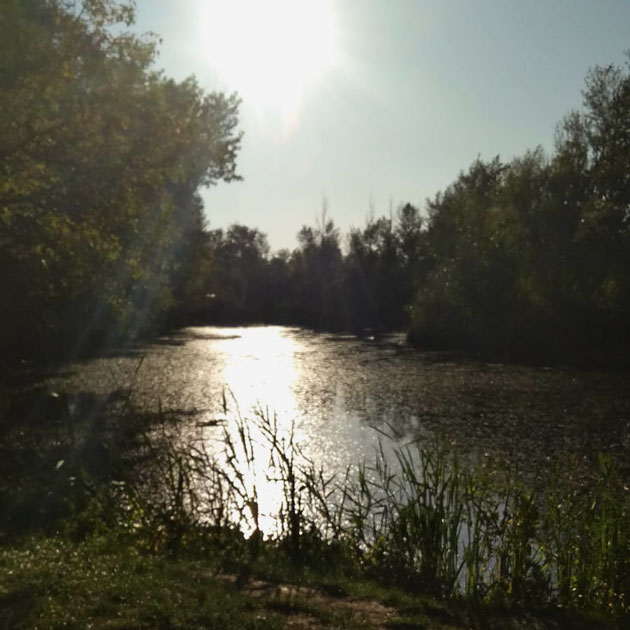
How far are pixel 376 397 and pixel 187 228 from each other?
17.5m

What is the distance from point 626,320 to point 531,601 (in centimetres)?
3110

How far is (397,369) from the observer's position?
99.5ft

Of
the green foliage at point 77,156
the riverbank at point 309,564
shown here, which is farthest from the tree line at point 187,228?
the riverbank at point 309,564

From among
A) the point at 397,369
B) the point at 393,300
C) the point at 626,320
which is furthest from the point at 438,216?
the point at 397,369

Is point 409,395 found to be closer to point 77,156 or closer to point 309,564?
point 77,156

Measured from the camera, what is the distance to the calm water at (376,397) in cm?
1567

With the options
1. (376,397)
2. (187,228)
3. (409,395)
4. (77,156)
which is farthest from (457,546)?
(187,228)

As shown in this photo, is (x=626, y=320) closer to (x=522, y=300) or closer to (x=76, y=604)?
(x=522, y=300)

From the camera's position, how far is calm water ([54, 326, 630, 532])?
51.4 feet

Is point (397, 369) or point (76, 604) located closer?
point (76, 604)

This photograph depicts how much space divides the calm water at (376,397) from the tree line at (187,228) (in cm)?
278

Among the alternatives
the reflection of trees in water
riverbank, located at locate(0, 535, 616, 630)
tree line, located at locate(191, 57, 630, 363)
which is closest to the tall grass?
riverbank, located at locate(0, 535, 616, 630)

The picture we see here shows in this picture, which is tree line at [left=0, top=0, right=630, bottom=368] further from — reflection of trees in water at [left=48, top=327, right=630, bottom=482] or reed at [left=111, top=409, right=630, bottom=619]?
reed at [left=111, top=409, right=630, bottom=619]

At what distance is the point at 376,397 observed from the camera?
22.3 metres
